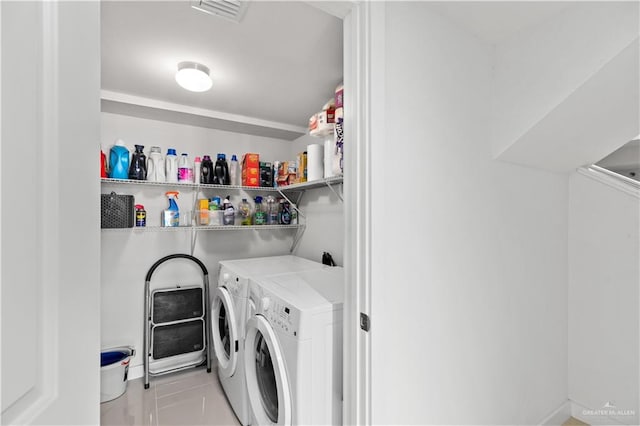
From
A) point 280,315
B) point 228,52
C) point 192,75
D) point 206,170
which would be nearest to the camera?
point 280,315

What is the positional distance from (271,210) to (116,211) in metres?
1.15

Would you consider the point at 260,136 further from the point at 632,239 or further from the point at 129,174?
the point at 632,239

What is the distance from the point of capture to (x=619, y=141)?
Answer: 5.00 ft

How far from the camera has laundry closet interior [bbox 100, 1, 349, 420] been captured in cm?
A: 134

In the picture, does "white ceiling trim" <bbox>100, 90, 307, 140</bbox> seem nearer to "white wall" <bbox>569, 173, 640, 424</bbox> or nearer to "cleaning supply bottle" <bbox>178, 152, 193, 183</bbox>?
"cleaning supply bottle" <bbox>178, 152, 193, 183</bbox>

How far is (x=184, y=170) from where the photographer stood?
7.50 feet

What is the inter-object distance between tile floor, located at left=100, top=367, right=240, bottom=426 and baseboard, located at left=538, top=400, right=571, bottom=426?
1779 mm

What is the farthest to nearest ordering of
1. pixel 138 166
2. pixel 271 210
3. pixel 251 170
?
1. pixel 271 210
2. pixel 251 170
3. pixel 138 166

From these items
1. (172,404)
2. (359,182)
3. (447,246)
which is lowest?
(172,404)

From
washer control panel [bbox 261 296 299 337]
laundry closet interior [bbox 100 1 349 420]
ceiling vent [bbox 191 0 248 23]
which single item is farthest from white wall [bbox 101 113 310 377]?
ceiling vent [bbox 191 0 248 23]

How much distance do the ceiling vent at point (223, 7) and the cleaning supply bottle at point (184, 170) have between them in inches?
51.3

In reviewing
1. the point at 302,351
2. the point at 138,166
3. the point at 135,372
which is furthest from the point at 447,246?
the point at 135,372

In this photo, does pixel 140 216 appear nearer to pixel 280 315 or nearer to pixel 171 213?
pixel 171 213

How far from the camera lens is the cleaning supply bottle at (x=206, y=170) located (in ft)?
7.80
